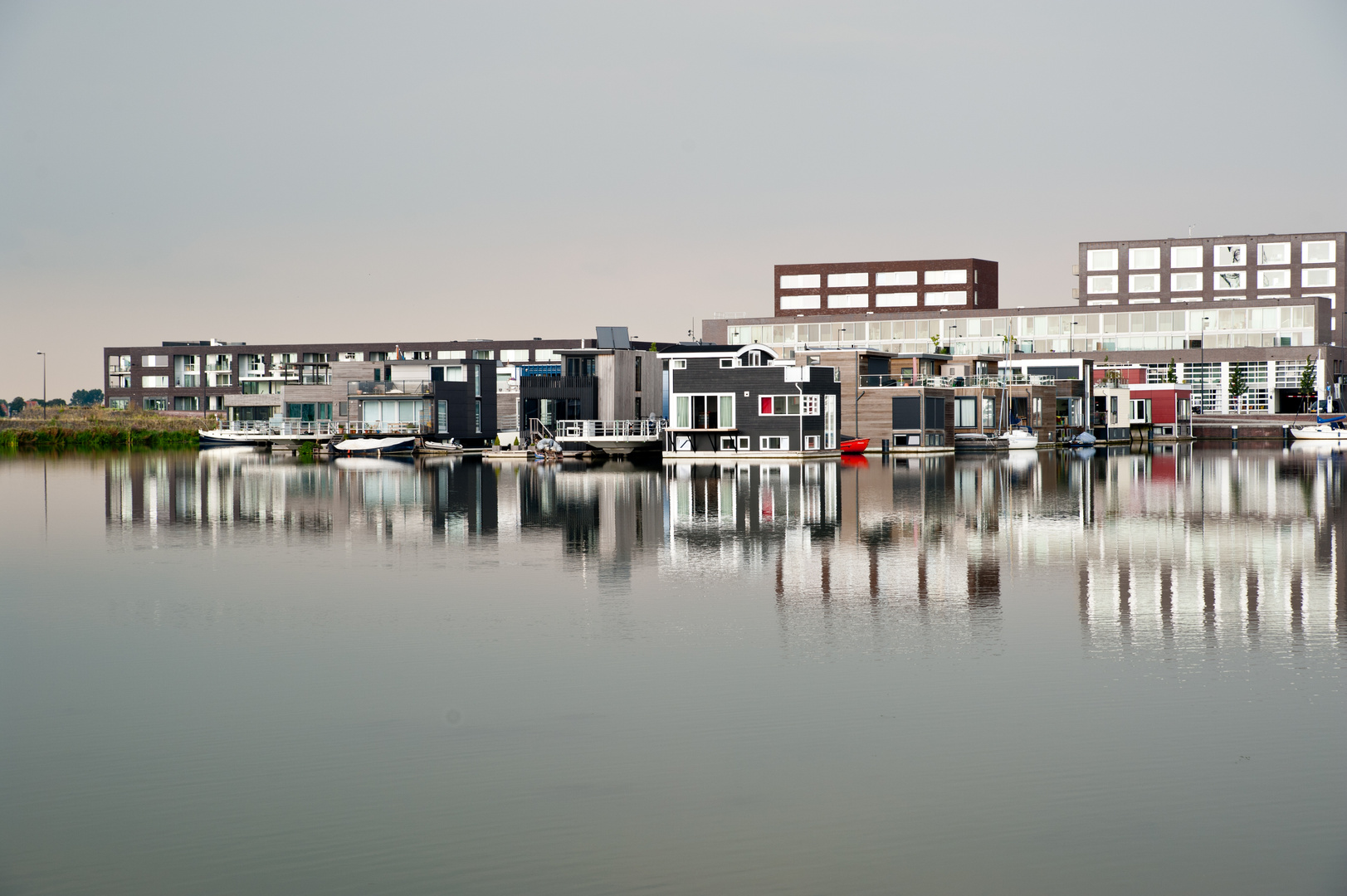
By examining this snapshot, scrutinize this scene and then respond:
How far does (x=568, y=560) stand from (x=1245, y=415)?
4317 inches

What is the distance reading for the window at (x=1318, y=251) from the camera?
13900 cm

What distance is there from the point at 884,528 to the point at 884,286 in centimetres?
13386

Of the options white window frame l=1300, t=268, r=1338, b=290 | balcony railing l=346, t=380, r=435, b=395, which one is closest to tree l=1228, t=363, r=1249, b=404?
white window frame l=1300, t=268, r=1338, b=290

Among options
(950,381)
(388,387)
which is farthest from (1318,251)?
(388,387)

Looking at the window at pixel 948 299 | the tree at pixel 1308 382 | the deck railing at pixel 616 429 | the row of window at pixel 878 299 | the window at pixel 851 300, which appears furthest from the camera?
the window at pixel 851 300

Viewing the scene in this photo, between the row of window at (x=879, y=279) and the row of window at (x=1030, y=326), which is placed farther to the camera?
the row of window at (x=879, y=279)

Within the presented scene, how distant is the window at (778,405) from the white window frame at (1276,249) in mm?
93564

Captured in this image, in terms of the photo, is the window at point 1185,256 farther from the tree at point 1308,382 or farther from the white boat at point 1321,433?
the white boat at point 1321,433

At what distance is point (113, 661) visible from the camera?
661 inches

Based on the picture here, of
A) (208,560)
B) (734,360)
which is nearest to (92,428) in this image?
(734,360)

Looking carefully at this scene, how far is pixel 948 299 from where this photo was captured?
521ft

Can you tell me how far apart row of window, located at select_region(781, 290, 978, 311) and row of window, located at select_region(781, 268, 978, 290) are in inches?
49.0

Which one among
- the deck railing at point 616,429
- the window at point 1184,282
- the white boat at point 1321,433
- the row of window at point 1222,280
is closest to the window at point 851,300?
the row of window at point 1222,280

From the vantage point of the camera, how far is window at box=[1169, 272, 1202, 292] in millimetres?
144375
